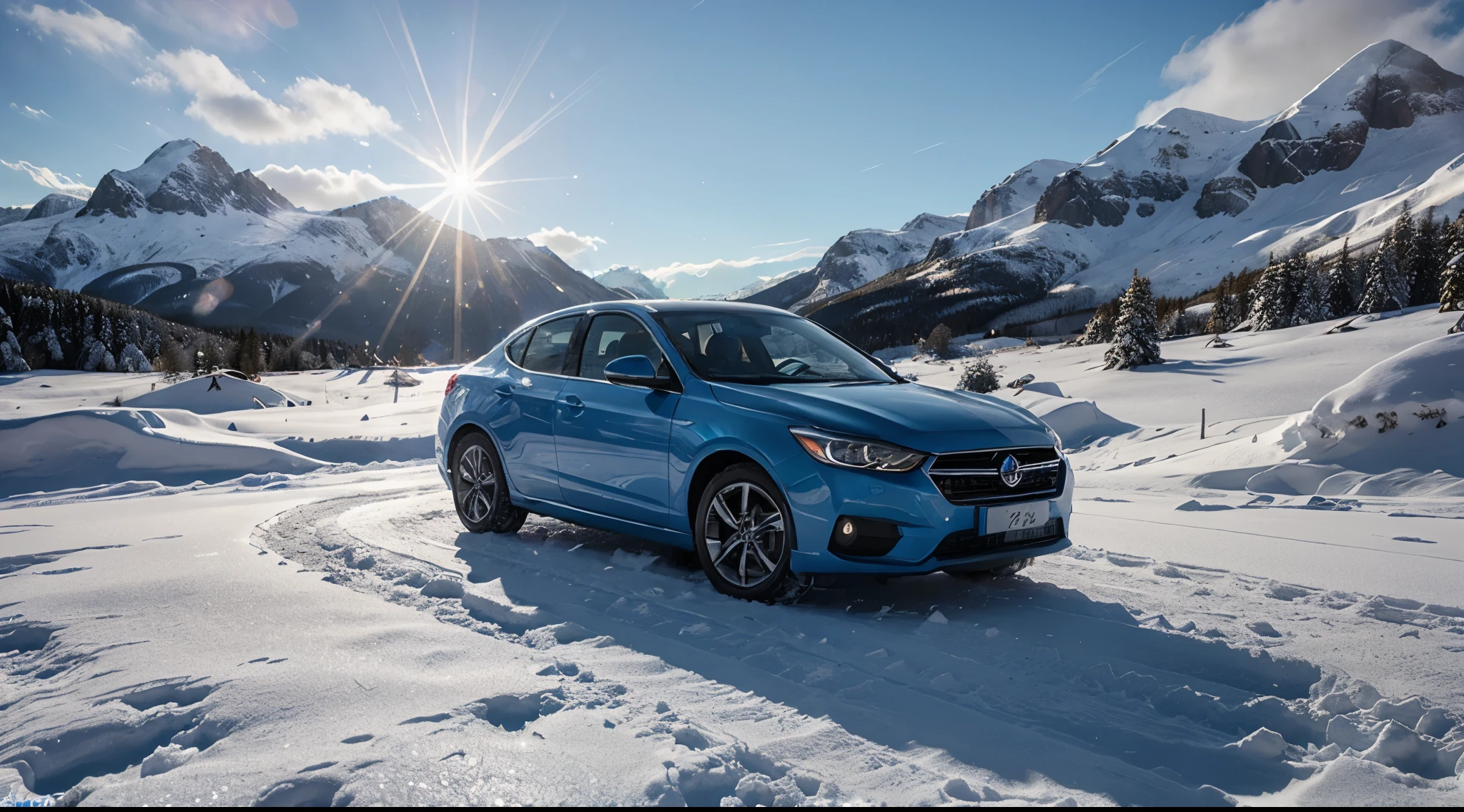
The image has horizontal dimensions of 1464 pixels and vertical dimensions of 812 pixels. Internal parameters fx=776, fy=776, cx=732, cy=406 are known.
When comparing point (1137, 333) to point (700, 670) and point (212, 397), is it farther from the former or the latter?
point (212, 397)

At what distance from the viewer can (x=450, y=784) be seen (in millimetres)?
2131

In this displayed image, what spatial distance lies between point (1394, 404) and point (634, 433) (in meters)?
10.00

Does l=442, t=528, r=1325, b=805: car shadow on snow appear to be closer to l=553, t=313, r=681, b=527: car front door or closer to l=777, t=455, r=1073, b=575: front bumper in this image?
l=777, t=455, r=1073, b=575: front bumper

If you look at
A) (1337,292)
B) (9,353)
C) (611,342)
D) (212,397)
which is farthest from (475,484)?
(9,353)

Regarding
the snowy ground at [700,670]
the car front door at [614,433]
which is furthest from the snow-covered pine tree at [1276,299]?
the car front door at [614,433]

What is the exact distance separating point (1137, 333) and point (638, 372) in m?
35.3

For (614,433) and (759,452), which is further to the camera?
(614,433)

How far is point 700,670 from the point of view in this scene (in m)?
3.14

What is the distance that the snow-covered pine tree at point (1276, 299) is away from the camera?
55.4m

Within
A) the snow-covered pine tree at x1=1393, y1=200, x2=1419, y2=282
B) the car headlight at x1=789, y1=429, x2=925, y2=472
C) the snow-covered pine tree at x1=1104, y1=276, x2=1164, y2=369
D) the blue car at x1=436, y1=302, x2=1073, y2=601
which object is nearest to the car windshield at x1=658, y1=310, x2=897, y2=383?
the blue car at x1=436, y1=302, x2=1073, y2=601

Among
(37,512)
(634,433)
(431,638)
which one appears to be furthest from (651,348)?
(37,512)

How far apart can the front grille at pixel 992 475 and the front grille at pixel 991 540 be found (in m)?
0.16

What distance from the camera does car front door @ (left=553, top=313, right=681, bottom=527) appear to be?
4590 mm

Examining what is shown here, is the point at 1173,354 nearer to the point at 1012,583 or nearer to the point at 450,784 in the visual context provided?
the point at 1012,583
